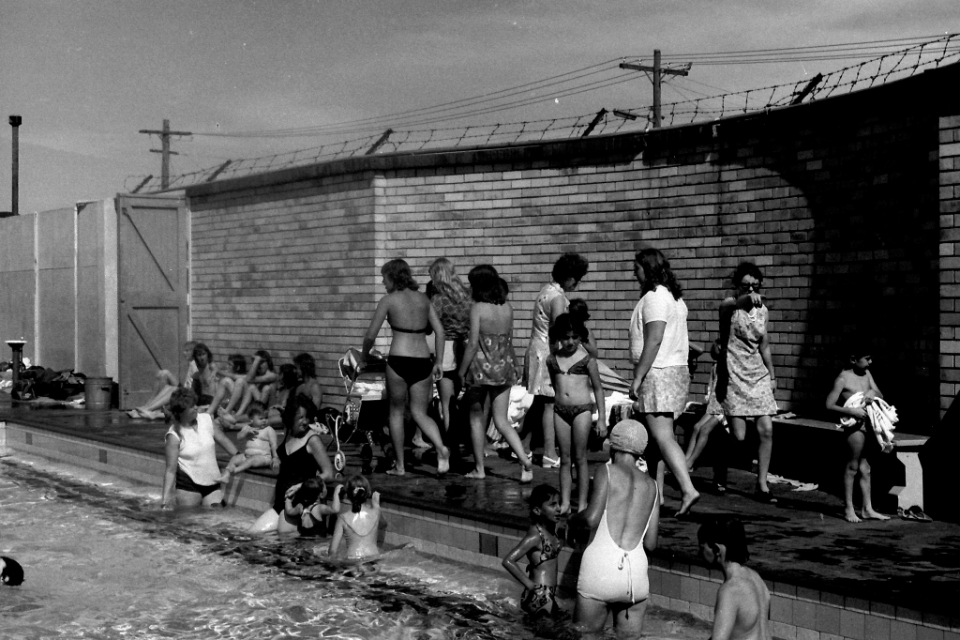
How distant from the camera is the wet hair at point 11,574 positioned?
7383 mm

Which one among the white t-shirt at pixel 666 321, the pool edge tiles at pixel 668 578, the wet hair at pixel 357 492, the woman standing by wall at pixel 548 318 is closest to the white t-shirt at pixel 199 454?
the pool edge tiles at pixel 668 578

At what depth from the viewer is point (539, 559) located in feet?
20.4

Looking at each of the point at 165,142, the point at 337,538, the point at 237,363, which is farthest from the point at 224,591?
the point at 165,142

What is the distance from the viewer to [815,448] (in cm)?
898

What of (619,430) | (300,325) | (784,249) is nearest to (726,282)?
(784,249)

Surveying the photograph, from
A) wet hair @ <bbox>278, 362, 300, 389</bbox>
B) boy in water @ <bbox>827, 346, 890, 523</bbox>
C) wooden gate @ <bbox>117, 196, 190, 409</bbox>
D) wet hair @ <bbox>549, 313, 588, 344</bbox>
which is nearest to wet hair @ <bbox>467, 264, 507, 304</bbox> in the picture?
wet hair @ <bbox>549, 313, 588, 344</bbox>

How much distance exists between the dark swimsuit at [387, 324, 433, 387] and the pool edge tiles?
4.16 feet

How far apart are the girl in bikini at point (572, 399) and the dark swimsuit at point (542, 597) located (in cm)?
105

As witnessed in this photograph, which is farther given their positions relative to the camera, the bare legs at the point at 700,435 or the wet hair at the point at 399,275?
the wet hair at the point at 399,275

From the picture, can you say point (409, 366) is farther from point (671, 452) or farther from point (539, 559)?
point (539, 559)

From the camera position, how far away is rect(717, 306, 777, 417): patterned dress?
7.96 meters

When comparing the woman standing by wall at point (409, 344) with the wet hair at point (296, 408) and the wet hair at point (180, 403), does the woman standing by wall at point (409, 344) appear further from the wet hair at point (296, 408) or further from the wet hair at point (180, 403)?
the wet hair at point (180, 403)

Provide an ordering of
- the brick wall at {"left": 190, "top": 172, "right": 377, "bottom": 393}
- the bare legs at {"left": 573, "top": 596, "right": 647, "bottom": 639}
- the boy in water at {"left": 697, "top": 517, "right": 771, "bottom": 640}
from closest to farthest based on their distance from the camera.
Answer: the boy in water at {"left": 697, "top": 517, "right": 771, "bottom": 640} < the bare legs at {"left": 573, "top": 596, "right": 647, "bottom": 639} < the brick wall at {"left": 190, "top": 172, "right": 377, "bottom": 393}

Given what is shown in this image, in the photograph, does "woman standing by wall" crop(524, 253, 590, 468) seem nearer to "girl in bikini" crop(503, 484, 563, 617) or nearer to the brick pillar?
"girl in bikini" crop(503, 484, 563, 617)
